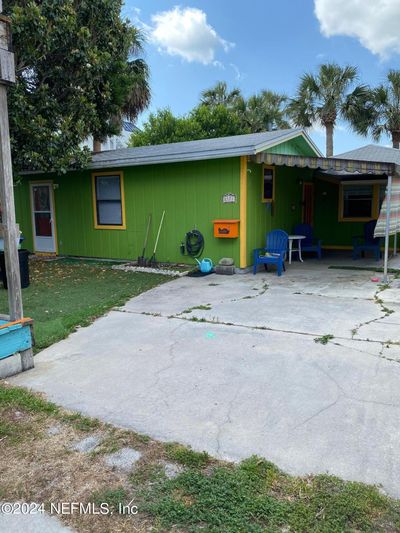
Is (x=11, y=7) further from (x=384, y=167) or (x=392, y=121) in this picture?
(x=392, y=121)

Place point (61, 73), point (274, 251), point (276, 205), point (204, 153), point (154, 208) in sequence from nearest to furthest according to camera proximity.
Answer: point (204, 153), point (274, 251), point (61, 73), point (154, 208), point (276, 205)

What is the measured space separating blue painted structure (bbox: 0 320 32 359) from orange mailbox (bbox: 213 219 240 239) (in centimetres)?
517

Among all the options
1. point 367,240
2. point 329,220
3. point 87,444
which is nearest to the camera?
point 87,444

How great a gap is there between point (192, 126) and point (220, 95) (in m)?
4.33

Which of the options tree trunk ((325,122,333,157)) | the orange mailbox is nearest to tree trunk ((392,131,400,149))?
tree trunk ((325,122,333,157))

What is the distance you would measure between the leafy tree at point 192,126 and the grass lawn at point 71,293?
1294 centimetres

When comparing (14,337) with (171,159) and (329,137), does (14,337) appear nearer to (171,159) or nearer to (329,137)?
(171,159)

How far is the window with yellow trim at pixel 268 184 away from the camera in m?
9.28

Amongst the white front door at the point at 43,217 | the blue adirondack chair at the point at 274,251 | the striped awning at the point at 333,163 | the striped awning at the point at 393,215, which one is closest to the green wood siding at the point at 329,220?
the striped awning at the point at 393,215

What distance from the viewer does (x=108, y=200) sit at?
34.2 feet

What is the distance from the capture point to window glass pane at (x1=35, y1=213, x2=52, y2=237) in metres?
11.5

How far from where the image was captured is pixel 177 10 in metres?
14.9

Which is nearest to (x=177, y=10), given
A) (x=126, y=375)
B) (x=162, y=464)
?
(x=126, y=375)

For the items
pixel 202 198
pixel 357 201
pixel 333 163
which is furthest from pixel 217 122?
pixel 333 163
